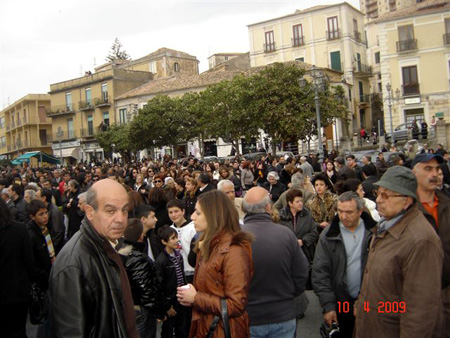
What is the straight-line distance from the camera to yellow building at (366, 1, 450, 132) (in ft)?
110

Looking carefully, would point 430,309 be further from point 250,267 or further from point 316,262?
point 316,262

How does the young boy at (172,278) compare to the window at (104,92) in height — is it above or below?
below

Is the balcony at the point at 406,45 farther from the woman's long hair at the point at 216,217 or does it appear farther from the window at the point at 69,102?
the woman's long hair at the point at 216,217

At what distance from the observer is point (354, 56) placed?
147 ft

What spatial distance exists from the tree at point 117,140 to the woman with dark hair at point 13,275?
106 ft

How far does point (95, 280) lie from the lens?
7.48ft

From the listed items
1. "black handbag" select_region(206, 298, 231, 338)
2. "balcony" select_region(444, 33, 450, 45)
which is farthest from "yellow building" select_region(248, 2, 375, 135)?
"black handbag" select_region(206, 298, 231, 338)

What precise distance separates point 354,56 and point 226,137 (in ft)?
75.2

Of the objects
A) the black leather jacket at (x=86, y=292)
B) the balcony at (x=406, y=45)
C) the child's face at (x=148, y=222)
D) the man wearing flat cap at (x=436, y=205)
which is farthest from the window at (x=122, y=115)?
the black leather jacket at (x=86, y=292)

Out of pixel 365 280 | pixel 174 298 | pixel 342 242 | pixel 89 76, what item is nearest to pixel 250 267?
pixel 365 280

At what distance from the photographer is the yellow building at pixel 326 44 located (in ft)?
144

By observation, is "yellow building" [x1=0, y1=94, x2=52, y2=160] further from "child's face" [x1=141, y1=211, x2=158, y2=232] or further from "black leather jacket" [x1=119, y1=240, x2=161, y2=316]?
"black leather jacket" [x1=119, y1=240, x2=161, y2=316]

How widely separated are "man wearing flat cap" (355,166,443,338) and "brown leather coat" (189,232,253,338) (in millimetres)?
850

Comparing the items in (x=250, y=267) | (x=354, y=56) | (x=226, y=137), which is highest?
(x=354, y=56)
